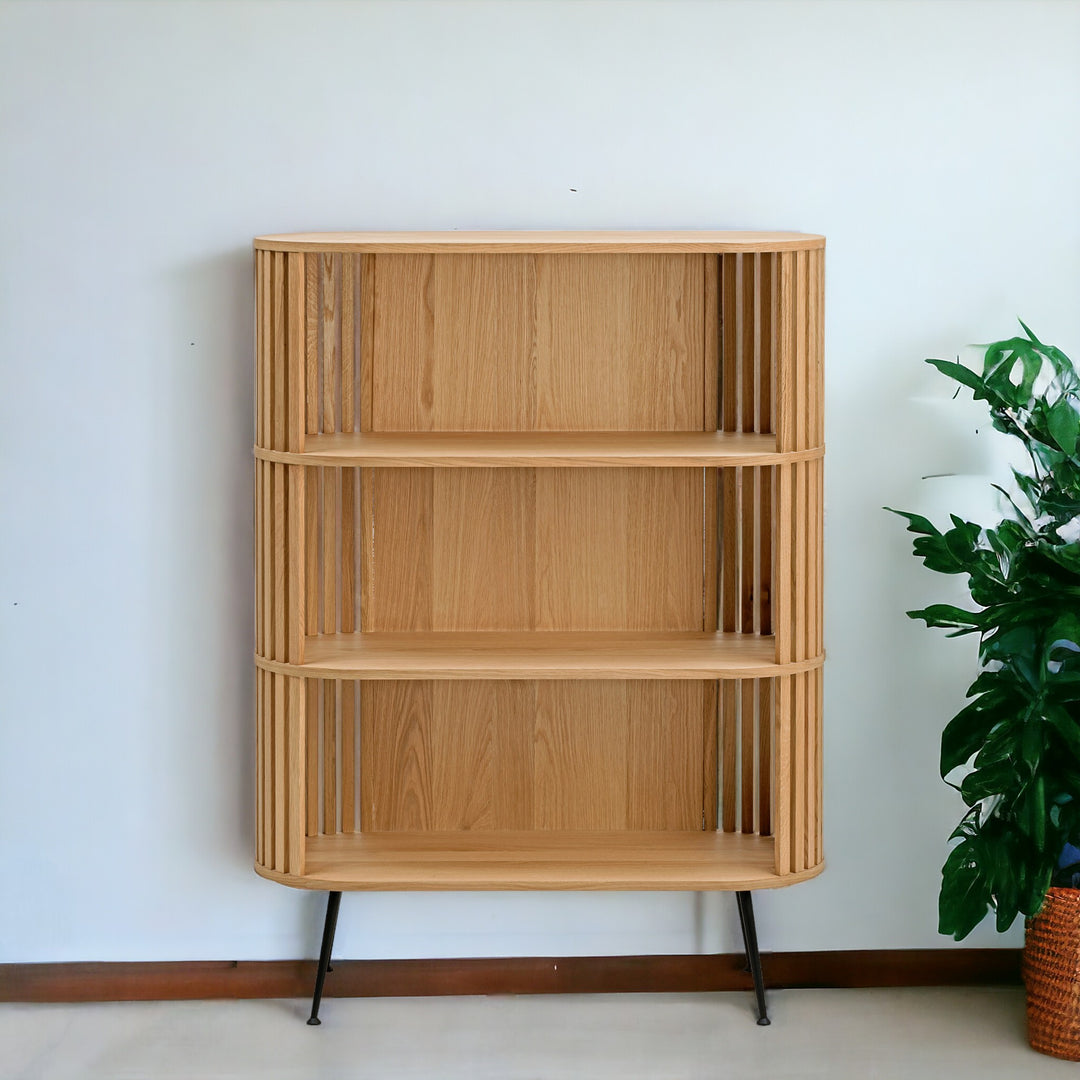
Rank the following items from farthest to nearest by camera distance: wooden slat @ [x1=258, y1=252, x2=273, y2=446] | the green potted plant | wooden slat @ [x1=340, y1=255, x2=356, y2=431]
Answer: wooden slat @ [x1=340, y1=255, x2=356, y2=431], wooden slat @ [x1=258, y1=252, x2=273, y2=446], the green potted plant

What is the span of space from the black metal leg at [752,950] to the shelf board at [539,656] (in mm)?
508

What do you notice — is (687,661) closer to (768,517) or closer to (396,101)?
(768,517)

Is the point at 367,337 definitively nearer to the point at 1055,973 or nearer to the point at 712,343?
the point at 712,343

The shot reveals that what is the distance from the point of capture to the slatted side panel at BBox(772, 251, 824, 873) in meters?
2.22

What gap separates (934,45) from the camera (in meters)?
2.45

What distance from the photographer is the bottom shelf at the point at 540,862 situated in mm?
2297

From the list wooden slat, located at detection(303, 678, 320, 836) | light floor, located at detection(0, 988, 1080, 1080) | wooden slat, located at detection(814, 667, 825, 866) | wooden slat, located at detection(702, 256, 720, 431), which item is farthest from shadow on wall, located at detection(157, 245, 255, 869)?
wooden slat, located at detection(814, 667, 825, 866)

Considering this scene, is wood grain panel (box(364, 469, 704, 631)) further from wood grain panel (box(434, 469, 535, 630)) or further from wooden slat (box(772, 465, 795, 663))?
wooden slat (box(772, 465, 795, 663))

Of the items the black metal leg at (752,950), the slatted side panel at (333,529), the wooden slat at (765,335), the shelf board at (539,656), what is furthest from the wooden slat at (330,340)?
the black metal leg at (752,950)

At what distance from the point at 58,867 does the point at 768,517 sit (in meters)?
1.63

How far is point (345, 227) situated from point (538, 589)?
32.4 inches

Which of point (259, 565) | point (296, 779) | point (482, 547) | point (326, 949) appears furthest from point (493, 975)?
point (259, 565)

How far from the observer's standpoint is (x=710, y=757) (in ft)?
8.38

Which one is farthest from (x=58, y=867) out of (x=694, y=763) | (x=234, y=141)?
(x=234, y=141)
